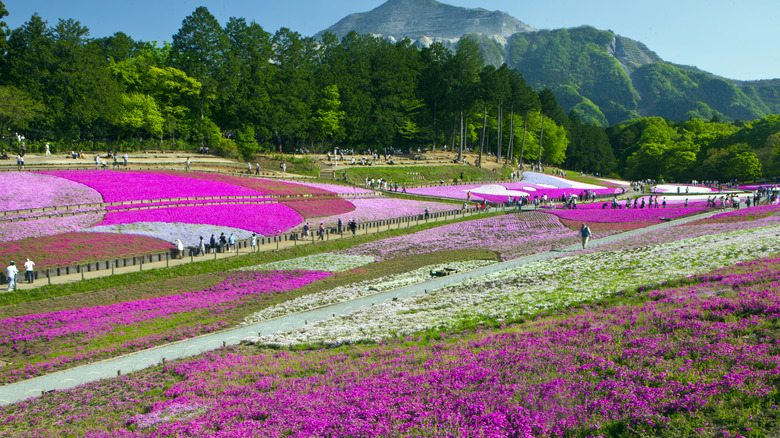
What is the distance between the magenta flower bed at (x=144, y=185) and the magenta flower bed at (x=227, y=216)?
5212 millimetres

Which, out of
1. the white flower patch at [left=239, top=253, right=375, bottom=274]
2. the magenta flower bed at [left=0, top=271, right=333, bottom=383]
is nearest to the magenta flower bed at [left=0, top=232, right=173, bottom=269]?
the white flower patch at [left=239, top=253, right=375, bottom=274]

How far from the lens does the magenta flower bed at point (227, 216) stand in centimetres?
4184

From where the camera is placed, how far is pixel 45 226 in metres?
36.9

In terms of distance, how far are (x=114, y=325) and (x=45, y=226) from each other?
2036 centimetres

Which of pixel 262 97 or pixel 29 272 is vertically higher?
pixel 262 97

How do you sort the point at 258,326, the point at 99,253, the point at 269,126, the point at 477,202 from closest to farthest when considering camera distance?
the point at 258,326, the point at 99,253, the point at 477,202, the point at 269,126

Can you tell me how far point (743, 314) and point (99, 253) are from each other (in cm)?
3507

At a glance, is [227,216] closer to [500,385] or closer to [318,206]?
[318,206]

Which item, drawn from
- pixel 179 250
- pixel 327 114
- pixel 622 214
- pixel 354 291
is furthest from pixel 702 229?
pixel 327 114

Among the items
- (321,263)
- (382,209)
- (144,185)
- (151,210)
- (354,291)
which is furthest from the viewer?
(382,209)

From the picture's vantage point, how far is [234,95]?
9000 centimetres

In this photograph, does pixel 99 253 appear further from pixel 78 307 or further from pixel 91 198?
pixel 91 198

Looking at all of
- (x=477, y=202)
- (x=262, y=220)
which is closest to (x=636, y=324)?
(x=262, y=220)

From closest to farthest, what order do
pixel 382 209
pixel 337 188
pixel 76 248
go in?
pixel 76 248
pixel 382 209
pixel 337 188
